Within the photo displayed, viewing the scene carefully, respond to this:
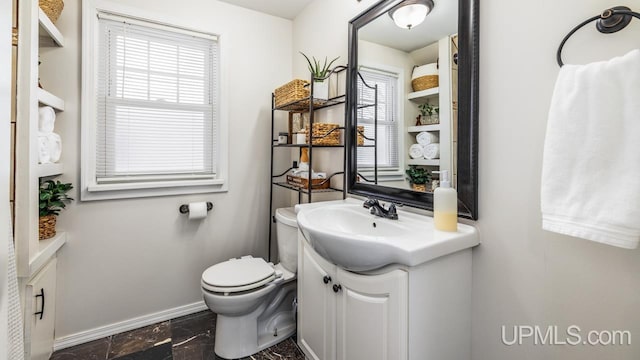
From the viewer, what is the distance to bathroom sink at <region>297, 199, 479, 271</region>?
969mm

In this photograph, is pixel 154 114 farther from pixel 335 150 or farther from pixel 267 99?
pixel 335 150

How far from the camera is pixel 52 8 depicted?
155 centimetres

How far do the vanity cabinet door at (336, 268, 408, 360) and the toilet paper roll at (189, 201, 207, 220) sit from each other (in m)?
1.23

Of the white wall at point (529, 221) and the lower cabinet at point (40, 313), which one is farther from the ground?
the white wall at point (529, 221)

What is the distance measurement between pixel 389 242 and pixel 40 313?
5.81ft

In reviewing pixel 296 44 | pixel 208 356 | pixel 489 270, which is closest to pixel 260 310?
pixel 208 356

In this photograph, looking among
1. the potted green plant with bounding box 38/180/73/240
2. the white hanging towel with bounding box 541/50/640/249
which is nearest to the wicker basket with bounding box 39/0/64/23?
the potted green plant with bounding box 38/180/73/240

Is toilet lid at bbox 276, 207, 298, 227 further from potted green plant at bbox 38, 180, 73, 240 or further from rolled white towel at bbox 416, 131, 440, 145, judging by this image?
potted green plant at bbox 38, 180, 73, 240

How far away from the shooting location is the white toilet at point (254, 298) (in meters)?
1.61

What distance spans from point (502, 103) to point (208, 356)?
6.38ft

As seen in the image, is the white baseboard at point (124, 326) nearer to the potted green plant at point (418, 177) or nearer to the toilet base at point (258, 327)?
the toilet base at point (258, 327)

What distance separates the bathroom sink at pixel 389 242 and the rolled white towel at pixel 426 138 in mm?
345

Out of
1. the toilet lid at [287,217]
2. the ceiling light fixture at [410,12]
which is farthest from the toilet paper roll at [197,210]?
the ceiling light fixture at [410,12]

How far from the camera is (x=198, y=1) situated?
6.92 feet
